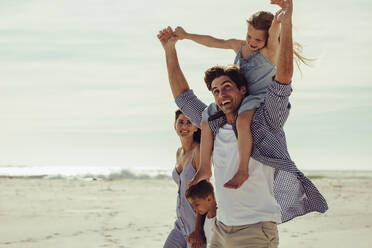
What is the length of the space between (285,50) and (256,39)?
771 mm

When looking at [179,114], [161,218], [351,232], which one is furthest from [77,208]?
[179,114]

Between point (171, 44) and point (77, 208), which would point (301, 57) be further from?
point (77, 208)

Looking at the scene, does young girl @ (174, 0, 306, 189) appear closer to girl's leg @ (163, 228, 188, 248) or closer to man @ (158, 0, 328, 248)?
man @ (158, 0, 328, 248)

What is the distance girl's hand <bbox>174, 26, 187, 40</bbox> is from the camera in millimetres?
3086

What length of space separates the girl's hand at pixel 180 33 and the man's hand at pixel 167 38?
2cm

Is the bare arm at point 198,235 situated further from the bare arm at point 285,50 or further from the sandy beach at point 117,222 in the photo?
the sandy beach at point 117,222

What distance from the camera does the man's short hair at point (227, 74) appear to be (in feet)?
8.79

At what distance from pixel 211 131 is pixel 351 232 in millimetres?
8126

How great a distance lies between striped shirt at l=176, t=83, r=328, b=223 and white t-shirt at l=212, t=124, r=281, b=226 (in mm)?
50

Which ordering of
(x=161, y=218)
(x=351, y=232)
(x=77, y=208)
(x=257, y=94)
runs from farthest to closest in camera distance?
(x=77, y=208) < (x=161, y=218) < (x=351, y=232) < (x=257, y=94)

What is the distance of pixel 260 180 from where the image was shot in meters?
2.58

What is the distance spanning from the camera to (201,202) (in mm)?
3236

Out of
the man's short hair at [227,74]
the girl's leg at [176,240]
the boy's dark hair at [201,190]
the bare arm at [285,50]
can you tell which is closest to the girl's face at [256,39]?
the man's short hair at [227,74]

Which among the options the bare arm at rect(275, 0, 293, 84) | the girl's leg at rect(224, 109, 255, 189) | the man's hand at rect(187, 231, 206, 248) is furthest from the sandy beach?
the bare arm at rect(275, 0, 293, 84)
